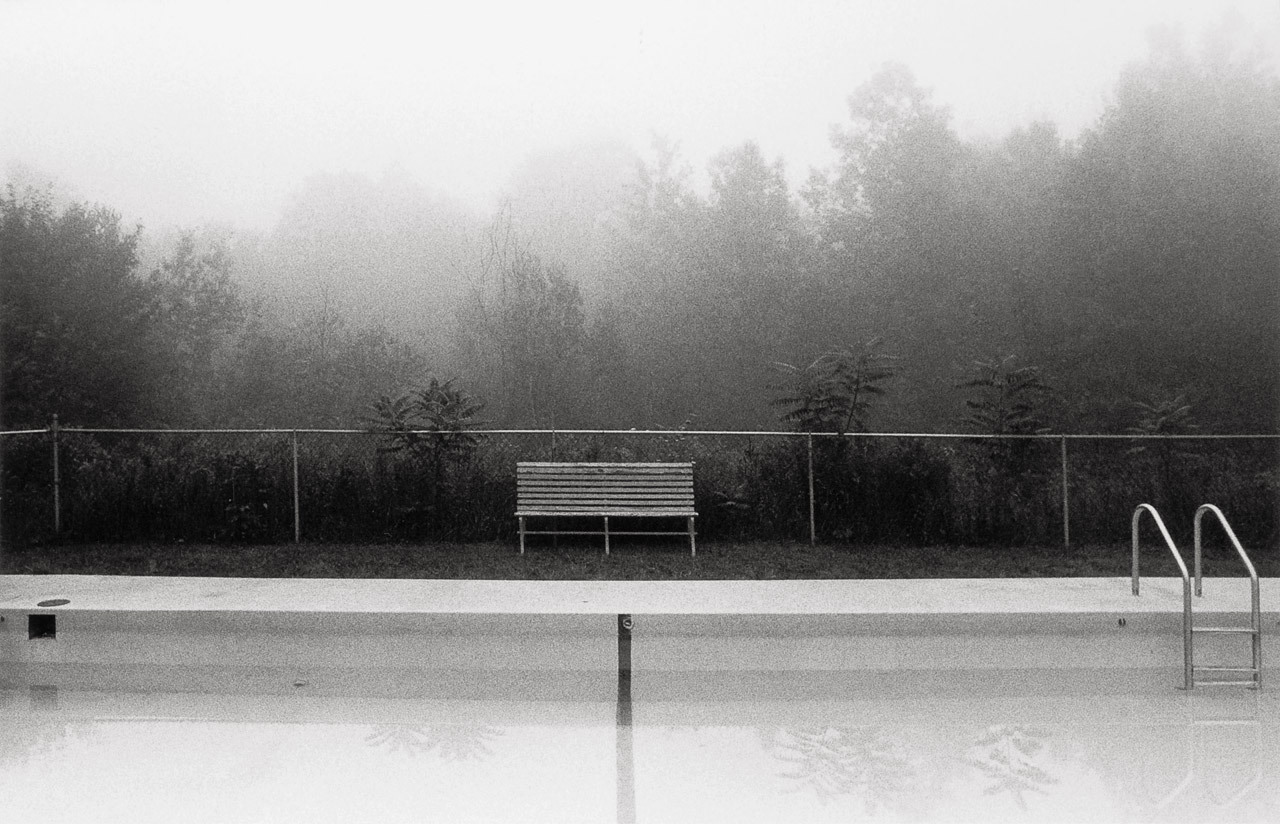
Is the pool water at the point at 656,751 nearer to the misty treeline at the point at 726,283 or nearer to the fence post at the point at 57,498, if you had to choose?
the fence post at the point at 57,498

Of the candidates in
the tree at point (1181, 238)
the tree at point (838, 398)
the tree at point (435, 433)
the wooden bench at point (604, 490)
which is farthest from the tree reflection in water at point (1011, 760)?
the tree at point (1181, 238)

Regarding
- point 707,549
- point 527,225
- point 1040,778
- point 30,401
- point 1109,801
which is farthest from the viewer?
point 527,225

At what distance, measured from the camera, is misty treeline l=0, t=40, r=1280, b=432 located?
1128 cm

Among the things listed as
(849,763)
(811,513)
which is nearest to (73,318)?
(811,513)

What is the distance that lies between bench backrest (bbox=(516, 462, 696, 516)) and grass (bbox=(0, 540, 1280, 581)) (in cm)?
36

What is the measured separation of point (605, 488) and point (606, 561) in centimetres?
107

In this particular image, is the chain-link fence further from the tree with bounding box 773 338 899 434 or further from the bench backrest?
the bench backrest

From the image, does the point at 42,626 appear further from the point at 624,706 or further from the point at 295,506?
the point at 295,506

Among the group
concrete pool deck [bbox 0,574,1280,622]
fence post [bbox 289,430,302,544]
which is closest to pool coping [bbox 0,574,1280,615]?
concrete pool deck [bbox 0,574,1280,622]

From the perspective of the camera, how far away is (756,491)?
9.28 m

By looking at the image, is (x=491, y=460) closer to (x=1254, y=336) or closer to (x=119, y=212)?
(x=119, y=212)

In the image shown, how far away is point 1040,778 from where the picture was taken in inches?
147

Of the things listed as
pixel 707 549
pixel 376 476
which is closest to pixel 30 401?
pixel 376 476

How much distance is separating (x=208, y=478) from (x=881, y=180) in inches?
322
